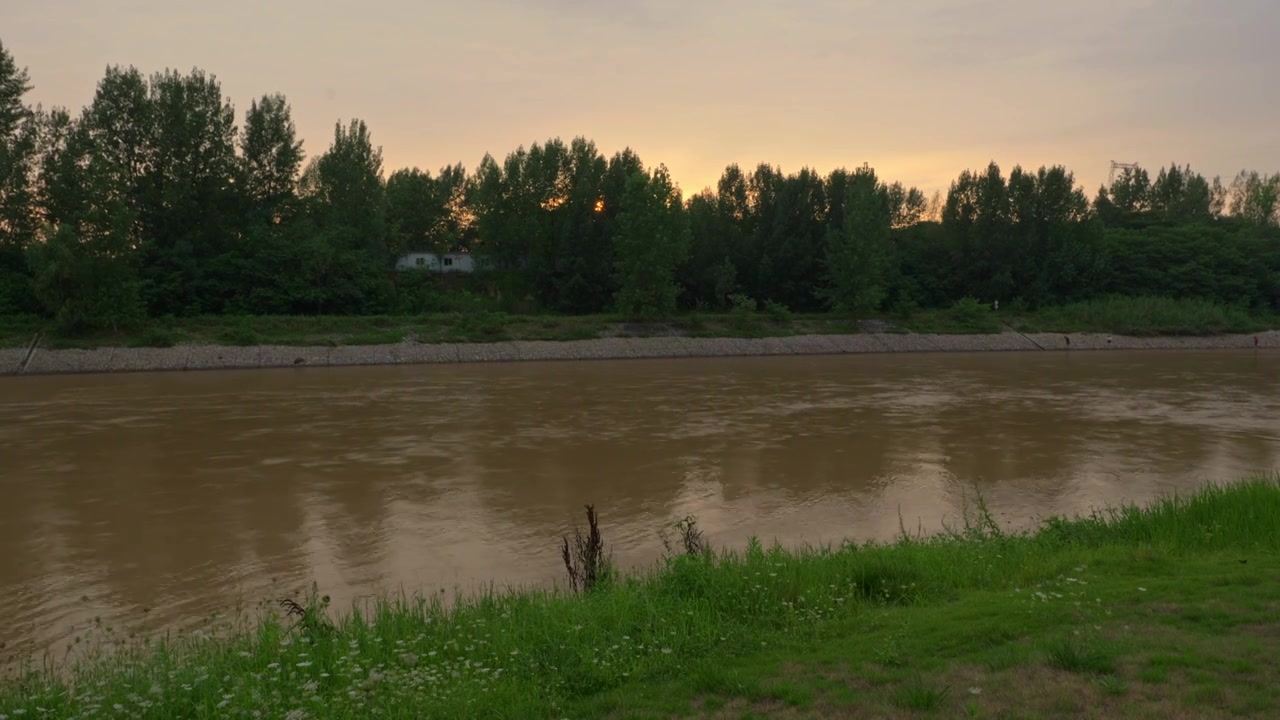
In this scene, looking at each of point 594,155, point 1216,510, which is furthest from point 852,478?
point 594,155

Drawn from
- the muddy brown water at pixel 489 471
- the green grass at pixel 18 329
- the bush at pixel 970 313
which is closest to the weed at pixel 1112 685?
the muddy brown water at pixel 489 471

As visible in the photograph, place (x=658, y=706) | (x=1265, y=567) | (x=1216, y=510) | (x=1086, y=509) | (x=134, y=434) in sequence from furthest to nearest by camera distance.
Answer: (x=134, y=434)
(x=1086, y=509)
(x=1216, y=510)
(x=1265, y=567)
(x=658, y=706)

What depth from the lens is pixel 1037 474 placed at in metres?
18.8

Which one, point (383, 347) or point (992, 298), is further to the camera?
point (992, 298)

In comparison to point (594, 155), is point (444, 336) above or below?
below

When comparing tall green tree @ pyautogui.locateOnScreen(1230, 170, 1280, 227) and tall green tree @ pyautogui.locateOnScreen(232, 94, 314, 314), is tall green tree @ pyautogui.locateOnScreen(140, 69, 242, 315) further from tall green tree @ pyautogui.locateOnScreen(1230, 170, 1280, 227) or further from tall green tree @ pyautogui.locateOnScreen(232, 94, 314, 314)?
tall green tree @ pyautogui.locateOnScreen(1230, 170, 1280, 227)

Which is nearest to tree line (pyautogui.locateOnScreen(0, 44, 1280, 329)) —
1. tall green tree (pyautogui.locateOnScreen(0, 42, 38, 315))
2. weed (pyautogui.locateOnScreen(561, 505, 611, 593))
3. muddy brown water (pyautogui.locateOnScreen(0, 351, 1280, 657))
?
tall green tree (pyautogui.locateOnScreen(0, 42, 38, 315))

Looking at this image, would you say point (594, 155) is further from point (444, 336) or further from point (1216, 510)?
point (1216, 510)

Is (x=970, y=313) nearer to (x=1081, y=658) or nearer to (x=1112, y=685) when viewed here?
(x=1081, y=658)

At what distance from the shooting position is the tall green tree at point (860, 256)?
73.6 meters

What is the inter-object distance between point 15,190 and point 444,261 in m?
36.6

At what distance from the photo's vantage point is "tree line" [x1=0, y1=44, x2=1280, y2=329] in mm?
57625

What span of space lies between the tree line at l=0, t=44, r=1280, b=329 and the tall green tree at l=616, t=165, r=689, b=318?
0.17m

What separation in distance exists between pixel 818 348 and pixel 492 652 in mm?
59610
